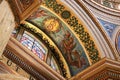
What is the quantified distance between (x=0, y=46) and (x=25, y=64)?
2.49 metres

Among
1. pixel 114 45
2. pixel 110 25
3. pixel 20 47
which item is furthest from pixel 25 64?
pixel 110 25

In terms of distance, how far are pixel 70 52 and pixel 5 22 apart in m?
4.62

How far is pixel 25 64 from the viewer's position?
5473mm

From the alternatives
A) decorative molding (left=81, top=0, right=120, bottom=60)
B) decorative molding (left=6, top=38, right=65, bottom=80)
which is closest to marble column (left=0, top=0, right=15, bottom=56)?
decorative molding (left=6, top=38, right=65, bottom=80)

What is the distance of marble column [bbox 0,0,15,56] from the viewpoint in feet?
10.0

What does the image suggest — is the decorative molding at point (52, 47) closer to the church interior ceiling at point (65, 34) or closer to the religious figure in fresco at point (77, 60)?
the church interior ceiling at point (65, 34)

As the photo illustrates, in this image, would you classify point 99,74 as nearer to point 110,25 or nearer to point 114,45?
point 114,45

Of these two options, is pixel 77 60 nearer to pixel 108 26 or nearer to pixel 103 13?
pixel 108 26

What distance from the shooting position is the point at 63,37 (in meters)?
7.63

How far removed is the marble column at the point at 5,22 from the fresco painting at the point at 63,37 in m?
3.92

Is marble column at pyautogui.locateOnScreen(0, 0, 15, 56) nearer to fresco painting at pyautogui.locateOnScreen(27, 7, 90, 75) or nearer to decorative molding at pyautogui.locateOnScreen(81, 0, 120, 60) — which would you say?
fresco painting at pyautogui.locateOnScreen(27, 7, 90, 75)

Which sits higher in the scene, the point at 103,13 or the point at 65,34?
the point at 103,13

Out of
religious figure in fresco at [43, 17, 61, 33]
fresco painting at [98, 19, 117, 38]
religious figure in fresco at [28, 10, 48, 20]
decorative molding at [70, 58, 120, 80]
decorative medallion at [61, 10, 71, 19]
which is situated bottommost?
decorative molding at [70, 58, 120, 80]

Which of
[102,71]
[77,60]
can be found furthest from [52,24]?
[102,71]
